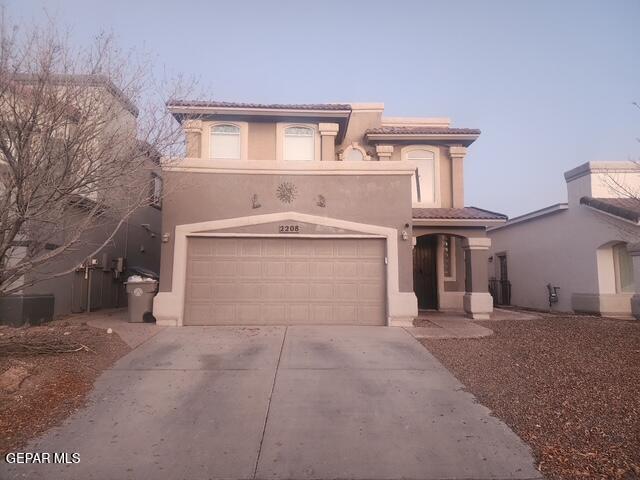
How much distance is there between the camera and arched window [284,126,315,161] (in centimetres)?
1488

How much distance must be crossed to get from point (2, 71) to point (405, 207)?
825 cm

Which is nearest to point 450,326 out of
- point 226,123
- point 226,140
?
point 226,140

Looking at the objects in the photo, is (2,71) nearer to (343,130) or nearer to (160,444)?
(160,444)

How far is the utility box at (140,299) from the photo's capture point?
35.9ft

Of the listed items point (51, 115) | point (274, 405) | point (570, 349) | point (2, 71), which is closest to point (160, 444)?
point (274, 405)

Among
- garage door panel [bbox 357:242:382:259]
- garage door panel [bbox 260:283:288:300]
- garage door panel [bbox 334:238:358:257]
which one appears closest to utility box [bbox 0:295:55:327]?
garage door panel [bbox 260:283:288:300]

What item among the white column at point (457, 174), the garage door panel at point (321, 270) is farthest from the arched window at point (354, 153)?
the garage door panel at point (321, 270)

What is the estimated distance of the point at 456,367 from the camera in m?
7.46

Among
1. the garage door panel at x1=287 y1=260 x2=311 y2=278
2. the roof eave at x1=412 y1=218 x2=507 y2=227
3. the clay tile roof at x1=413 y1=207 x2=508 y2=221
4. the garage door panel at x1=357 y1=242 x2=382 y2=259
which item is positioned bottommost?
the garage door panel at x1=287 y1=260 x2=311 y2=278

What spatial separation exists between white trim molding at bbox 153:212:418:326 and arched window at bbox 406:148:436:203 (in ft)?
15.7

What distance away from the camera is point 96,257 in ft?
47.1

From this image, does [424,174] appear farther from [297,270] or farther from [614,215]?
[297,270]

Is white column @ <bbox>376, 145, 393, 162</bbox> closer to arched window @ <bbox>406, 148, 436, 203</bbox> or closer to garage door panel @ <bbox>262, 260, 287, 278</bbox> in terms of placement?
arched window @ <bbox>406, 148, 436, 203</bbox>

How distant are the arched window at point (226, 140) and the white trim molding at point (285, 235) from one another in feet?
14.6
